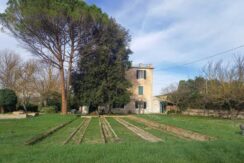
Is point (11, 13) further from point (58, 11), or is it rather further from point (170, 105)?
point (170, 105)

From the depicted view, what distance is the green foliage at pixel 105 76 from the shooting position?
3988 cm

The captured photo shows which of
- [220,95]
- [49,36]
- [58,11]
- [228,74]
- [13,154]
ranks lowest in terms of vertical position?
[13,154]

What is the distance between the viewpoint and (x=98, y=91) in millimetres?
39844

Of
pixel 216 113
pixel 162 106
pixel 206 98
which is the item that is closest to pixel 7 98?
pixel 206 98

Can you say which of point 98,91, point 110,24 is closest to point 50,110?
point 98,91

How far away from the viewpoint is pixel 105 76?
4084 cm

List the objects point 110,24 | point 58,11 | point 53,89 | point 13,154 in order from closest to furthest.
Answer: point 13,154, point 58,11, point 110,24, point 53,89

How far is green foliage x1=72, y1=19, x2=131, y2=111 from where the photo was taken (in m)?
39.9

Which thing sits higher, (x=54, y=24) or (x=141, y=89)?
(x=54, y=24)

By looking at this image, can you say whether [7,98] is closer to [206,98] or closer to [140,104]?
[140,104]

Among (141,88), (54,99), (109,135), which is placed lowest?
(109,135)

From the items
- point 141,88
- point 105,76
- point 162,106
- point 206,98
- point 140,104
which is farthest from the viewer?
point 162,106

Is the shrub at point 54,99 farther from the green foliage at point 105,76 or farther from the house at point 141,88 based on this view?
the house at point 141,88

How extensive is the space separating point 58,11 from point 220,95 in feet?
62.7
